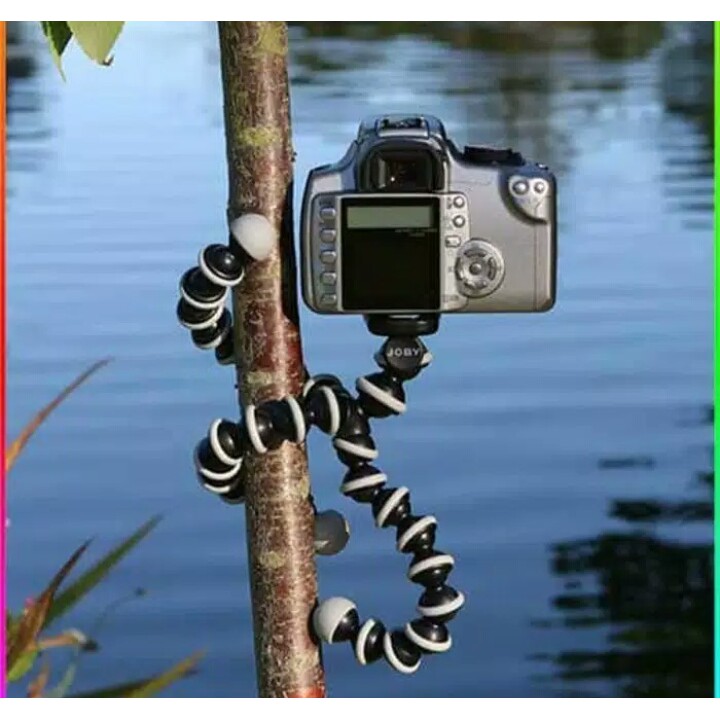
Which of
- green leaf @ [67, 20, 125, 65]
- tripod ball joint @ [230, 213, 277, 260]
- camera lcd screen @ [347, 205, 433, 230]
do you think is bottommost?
tripod ball joint @ [230, 213, 277, 260]

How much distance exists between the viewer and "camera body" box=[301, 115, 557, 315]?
1.24 metres

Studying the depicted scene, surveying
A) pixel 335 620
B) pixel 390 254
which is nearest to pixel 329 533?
pixel 335 620

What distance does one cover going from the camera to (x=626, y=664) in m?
2.64

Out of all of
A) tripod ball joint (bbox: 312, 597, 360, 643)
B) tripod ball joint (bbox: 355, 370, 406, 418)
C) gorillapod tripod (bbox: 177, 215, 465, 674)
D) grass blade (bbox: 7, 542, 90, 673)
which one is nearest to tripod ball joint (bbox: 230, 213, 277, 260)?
gorillapod tripod (bbox: 177, 215, 465, 674)

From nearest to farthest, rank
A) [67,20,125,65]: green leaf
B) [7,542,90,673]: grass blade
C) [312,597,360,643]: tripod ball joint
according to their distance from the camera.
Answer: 1. [67,20,125,65]: green leaf
2. [312,597,360,643]: tripod ball joint
3. [7,542,90,673]: grass blade

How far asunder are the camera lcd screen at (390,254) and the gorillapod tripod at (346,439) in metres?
0.02

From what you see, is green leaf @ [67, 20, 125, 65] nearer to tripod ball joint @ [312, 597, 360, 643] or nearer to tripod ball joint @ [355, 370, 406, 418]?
tripod ball joint @ [355, 370, 406, 418]

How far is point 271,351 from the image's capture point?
1.25 meters

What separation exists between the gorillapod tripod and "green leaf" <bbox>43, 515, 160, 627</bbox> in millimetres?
295

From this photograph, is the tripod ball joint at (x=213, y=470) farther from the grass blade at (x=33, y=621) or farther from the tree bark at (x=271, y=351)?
the grass blade at (x=33, y=621)

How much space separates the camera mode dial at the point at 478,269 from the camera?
48.9 inches

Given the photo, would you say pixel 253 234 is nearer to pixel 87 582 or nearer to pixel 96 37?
pixel 96 37
